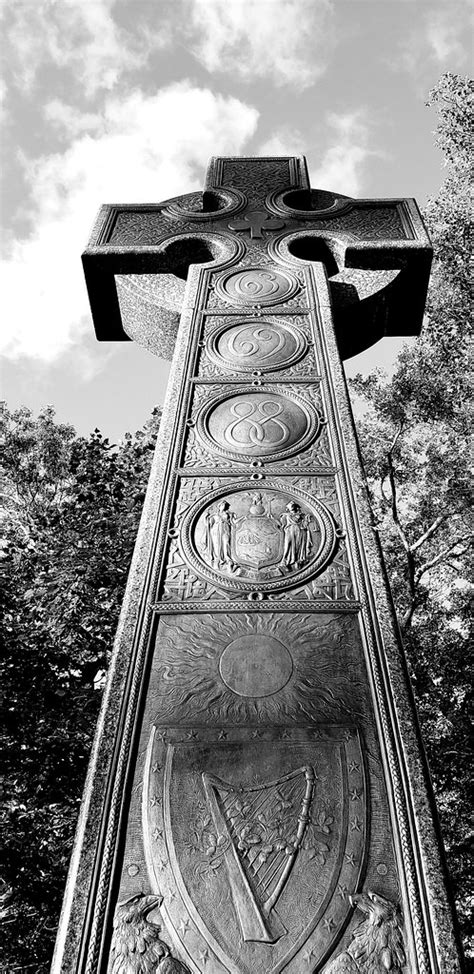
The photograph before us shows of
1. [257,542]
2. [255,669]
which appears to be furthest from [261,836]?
[257,542]

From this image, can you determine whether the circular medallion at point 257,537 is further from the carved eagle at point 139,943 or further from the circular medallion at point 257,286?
the circular medallion at point 257,286

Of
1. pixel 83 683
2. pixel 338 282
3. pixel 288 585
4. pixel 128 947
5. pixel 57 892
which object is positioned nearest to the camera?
pixel 128 947

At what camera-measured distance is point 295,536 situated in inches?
145

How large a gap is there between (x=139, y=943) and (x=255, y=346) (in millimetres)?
3657

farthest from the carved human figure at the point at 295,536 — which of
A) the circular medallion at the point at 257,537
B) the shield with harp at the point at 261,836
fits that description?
the shield with harp at the point at 261,836

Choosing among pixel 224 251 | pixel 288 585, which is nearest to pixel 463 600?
pixel 224 251

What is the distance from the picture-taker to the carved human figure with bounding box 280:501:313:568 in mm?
3580

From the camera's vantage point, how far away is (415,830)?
2.51 metres

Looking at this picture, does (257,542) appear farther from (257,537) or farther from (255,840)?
(255,840)

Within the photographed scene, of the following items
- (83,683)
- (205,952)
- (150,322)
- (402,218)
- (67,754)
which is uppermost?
(402,218)

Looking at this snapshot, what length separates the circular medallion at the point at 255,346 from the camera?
193 inches

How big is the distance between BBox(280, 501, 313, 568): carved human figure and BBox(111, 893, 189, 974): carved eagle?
1.63m

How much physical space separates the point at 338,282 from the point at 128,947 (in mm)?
4762

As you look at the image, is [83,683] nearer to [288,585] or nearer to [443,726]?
[443,726]
